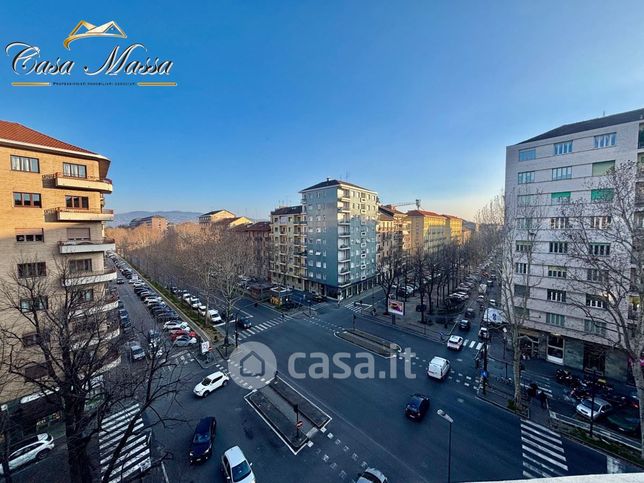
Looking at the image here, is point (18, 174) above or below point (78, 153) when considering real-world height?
below

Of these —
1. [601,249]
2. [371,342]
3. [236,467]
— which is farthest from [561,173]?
[236,467]

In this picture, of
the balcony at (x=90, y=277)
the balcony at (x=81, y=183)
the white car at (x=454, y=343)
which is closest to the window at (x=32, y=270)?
the balcony at (x=90, y=277)

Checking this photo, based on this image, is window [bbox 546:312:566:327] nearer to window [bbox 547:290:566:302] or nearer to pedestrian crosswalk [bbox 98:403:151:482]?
window [bbox 547:290:566:302]

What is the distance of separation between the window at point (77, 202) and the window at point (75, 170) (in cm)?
167

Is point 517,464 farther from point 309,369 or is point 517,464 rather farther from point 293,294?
point 293,294

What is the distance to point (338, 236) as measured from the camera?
147 feet

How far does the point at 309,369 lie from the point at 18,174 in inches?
1023

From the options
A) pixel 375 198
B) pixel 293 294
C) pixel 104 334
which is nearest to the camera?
pixel 104 334

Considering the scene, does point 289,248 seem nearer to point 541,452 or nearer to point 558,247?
point 558,247

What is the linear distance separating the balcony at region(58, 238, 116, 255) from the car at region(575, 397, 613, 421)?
123ft

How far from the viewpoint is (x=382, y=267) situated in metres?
58.6

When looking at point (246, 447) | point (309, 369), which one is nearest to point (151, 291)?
point (309, 369)

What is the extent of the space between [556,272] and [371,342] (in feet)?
62.0

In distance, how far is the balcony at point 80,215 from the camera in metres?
19.7
